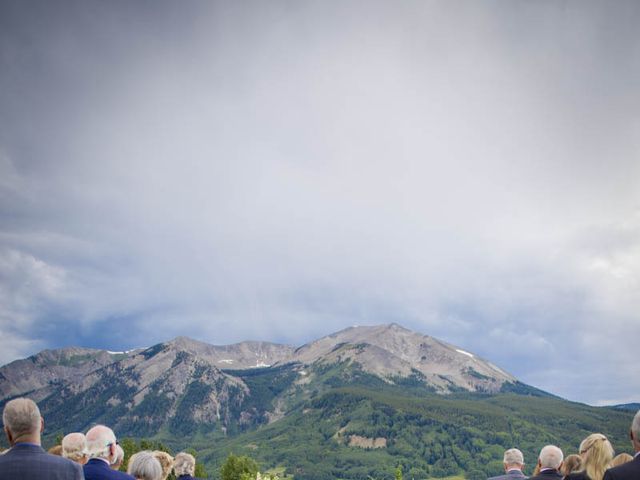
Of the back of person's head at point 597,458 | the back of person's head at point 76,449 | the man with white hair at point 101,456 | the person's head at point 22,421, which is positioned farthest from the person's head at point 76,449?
the back of person's head at point 597,458

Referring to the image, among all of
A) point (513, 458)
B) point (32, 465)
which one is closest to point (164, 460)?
point (32, 465)

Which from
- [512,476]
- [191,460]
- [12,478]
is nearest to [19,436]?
[12,478]

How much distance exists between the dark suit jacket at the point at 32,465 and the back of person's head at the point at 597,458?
310 inches

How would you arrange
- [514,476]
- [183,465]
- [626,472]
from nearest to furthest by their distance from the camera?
[626,472]
[514,476]
[183,465]

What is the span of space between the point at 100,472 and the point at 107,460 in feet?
0.79

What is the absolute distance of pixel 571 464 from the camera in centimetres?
952

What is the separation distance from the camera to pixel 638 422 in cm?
716

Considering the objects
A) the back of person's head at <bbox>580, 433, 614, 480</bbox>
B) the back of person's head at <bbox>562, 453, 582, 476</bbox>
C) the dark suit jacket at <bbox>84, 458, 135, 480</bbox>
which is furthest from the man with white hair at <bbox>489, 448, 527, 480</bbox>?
the dark suit jacket at <bbox>84, 458, 135, 480</bbox>

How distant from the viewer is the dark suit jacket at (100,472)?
8.31m

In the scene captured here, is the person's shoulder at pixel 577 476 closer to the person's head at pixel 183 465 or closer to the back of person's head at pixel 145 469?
the back of person's head at pixel 145 469

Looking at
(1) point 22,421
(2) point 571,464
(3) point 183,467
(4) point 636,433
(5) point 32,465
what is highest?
(1) point 22,421

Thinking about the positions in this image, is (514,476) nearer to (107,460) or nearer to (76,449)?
(107,460)

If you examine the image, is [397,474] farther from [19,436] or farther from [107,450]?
[19,436]

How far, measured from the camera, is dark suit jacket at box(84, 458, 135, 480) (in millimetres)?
8312
